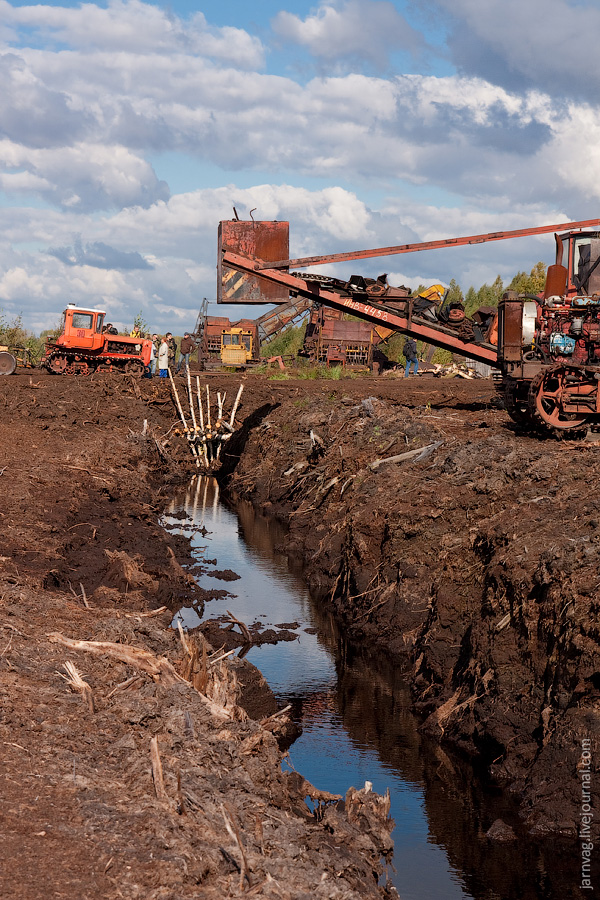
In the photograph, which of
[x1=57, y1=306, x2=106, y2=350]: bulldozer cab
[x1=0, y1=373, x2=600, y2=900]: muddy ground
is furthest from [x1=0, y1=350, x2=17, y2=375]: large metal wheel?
[x1=0, y1=373, x2=600, y2=900]: muddy ground

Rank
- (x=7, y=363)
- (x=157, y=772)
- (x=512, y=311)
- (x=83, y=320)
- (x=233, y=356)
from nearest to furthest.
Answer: (x=157, y=772)
(x=512, y=311)
(x=83, y=320)
(x=7, y=363)
(x=233, y=356)

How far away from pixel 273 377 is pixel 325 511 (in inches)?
638

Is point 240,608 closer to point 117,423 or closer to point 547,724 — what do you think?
point 547,724

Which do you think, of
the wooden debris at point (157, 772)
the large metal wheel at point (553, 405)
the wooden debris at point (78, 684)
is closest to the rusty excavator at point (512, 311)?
the large metal wheel at point (553, 405)

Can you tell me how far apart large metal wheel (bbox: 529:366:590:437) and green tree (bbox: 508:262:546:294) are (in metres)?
33.3

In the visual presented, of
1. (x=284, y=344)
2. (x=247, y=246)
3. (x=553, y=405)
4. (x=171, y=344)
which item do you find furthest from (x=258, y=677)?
(x=284, y=344)

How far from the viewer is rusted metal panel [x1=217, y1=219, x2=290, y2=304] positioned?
18.9 m

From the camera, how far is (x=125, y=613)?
8977 millimetres

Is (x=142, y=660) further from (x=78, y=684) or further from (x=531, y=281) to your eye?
(x=531, y=281)

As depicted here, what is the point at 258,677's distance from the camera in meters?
9.09

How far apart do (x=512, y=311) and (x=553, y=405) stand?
185 centimetres

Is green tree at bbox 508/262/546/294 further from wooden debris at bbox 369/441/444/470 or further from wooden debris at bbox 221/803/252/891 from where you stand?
wooden debris at bbox 221/803/252/891

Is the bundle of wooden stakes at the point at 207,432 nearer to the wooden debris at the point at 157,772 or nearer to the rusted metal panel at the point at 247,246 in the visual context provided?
the rusted metal panel at the point at 247,246

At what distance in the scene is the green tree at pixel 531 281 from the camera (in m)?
47.8
